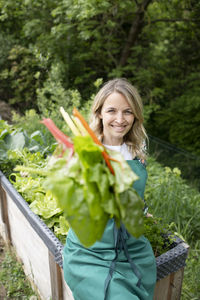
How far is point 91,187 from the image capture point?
862mm

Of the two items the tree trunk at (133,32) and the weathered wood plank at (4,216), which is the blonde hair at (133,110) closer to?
the weathered wood plank at (4,216)

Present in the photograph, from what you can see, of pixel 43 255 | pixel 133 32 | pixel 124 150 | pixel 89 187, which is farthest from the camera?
pixel 133 32

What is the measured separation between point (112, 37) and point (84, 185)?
6808mm

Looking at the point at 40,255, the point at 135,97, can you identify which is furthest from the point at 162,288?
the point at 135,97

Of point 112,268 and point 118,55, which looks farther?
point 118,55

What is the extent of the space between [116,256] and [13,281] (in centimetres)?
166

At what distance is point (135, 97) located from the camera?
169 cm

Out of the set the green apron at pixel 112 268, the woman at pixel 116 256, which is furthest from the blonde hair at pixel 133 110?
the green apron at pixel 112 268

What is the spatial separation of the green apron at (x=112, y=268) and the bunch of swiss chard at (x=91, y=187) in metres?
0.56

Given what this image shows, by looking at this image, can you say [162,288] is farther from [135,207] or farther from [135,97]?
[135,97]

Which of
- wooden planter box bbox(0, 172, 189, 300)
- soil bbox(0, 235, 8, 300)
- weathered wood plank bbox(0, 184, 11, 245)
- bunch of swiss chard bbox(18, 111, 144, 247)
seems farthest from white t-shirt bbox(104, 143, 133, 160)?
soil bbox(0, 235, 8, 300)

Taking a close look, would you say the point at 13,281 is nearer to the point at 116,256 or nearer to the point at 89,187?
the point at 116,256

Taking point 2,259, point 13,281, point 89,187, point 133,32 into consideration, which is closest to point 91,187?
point 89,187

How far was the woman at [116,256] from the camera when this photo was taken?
139cm
